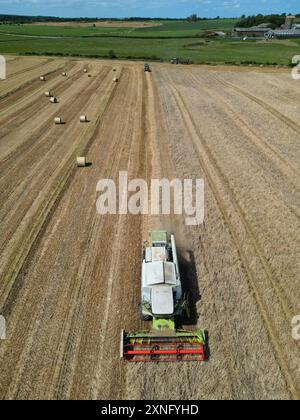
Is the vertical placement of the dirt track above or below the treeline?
below

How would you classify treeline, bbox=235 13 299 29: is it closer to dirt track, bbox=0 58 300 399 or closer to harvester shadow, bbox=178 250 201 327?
dirt track, bbox=0 58 300 399

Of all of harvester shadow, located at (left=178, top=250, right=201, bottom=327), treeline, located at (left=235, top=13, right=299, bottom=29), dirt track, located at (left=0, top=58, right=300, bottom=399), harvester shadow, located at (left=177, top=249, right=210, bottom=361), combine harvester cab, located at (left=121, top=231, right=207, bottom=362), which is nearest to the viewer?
dirt track, located at (left=0, top=58, right=300, bottom=399)

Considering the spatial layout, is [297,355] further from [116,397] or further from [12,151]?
[12,151]

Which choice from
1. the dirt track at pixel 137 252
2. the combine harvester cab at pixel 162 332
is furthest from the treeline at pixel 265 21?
the combine harvester cab at pixel 162 332

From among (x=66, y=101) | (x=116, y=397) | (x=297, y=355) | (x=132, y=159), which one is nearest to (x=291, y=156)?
(x=132, y=159)

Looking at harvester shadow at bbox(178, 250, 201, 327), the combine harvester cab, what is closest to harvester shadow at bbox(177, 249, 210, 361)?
harvester shadow at bbox(178, 250, 201, 327)

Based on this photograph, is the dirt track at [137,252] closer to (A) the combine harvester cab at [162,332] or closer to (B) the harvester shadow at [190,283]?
(B) the harvester shadow at [190,283]
